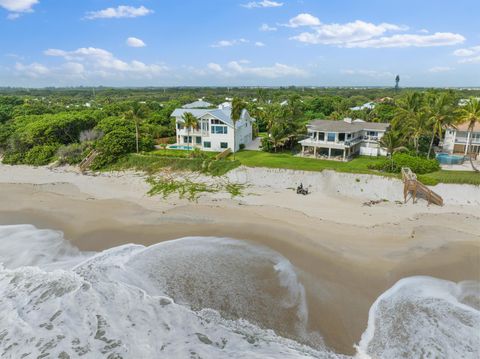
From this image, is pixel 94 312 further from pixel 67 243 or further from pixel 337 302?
pixel 337 302

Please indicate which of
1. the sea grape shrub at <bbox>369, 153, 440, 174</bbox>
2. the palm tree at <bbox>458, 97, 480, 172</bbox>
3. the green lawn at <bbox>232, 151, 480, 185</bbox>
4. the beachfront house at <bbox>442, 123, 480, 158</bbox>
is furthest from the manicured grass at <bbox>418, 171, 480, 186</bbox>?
the beachfront house at <bbox>442, 123, 480, 158</bbox>

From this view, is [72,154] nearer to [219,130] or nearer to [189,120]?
[189,120]

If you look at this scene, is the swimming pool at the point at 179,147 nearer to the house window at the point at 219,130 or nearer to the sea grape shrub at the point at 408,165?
the house window at the point at 219,130

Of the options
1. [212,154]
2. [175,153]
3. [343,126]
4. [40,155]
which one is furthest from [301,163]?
[40,155]

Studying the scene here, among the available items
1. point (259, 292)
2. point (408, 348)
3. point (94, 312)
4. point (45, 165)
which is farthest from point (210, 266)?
point (45, 165)

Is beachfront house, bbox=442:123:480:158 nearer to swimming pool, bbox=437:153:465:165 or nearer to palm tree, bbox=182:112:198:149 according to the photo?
swimming pool, bbox=437:153:465:165

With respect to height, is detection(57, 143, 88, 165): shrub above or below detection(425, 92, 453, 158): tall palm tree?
below

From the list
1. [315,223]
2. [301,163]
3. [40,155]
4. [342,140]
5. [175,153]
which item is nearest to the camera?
[315,223]
